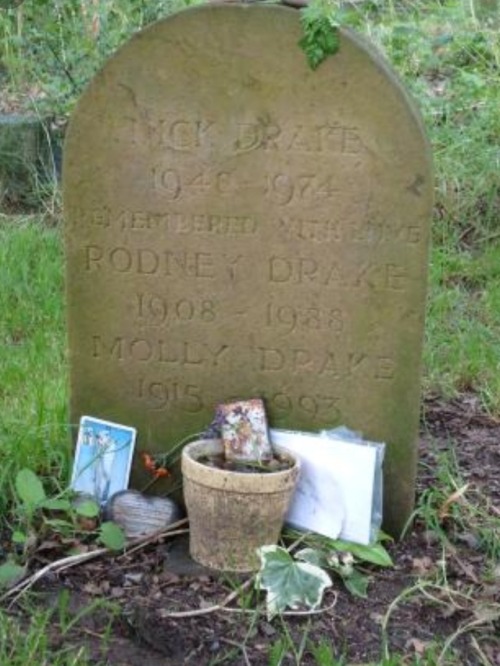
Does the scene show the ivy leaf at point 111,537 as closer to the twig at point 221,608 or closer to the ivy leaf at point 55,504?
the ivy leaf at point 55,504

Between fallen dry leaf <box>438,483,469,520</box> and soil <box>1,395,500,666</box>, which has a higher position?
fallen dry leaf <box>438,483,469,520</box>

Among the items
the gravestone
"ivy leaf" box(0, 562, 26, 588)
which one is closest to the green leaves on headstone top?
the gravestone

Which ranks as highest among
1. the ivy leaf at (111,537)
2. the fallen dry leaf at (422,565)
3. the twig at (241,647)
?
the ivy leaf at (111,537)

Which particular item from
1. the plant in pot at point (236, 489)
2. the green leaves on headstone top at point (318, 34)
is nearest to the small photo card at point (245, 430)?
the plant in pot at point (236, 489)

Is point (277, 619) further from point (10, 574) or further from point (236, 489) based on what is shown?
point (10, 574)

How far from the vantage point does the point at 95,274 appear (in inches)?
133

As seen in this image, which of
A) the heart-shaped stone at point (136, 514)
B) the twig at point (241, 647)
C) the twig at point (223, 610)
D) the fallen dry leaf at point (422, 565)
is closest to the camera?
the twig at point (241, 647)

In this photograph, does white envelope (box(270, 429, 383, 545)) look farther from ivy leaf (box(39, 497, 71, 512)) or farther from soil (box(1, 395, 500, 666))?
ivy leaf (box(39, 497, 71, 512))

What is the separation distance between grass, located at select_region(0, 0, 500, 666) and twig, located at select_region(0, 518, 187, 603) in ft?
0.35

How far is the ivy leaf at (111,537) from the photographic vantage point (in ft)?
10.6

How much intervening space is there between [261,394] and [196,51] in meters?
0.85

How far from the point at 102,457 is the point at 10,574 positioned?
0.46m

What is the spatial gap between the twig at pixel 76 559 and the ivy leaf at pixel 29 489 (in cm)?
16

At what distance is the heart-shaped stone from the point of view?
3.36 metres
